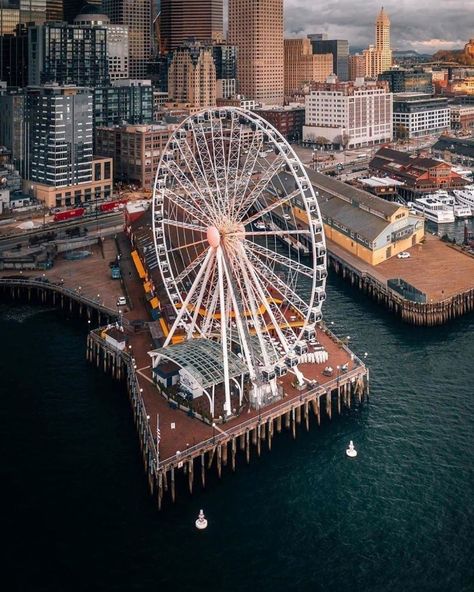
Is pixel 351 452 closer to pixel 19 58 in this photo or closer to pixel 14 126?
pixel 14 126

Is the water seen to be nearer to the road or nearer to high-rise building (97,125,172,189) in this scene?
the road

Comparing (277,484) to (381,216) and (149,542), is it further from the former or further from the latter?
(381,216)

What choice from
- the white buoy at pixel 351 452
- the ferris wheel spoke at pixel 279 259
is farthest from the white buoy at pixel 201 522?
the ferris wheel spoke at pixel 279 259

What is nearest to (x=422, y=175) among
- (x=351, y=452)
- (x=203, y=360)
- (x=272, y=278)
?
(x=272, y=278)

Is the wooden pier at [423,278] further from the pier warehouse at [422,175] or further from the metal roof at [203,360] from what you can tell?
→ the pier warehouse at [422,175]

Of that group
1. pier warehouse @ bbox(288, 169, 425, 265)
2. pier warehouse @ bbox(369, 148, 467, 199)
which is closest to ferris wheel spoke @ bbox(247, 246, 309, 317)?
pier warehouse @ bbox(288, 169, 425, 265)

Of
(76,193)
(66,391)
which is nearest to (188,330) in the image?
(66,391)

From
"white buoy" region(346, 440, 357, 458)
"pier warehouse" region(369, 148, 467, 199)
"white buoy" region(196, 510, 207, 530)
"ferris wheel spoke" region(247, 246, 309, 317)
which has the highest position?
"pier warehouse" region(369, 148, 467, 199)
